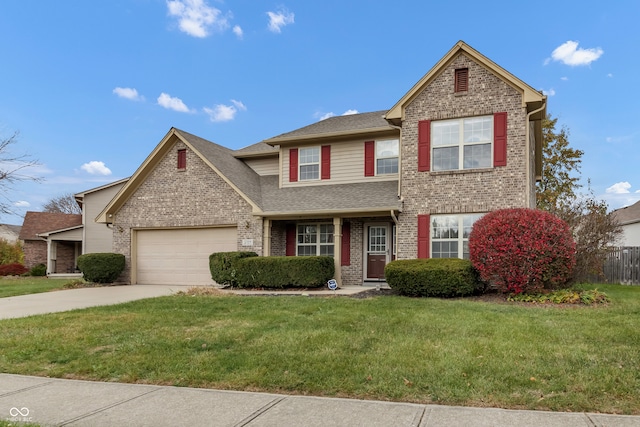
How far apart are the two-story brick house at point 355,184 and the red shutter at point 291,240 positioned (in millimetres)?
37

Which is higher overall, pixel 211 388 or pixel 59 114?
pixel 59 114

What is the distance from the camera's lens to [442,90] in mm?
14484

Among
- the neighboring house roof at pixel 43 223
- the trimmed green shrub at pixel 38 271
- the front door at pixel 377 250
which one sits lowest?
the trimmed green shrub at pixel 38 271

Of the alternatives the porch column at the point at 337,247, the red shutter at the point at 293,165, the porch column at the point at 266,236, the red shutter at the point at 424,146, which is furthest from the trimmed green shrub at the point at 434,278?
the red shutter at the point at 293,165

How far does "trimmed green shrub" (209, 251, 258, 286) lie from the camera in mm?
15203

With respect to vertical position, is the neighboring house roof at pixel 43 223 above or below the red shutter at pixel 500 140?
below

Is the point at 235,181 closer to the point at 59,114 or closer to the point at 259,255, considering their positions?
the point at 259,255

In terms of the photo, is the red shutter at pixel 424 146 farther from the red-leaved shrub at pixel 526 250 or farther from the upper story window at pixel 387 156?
the red-leaved shrub at pixel 526 250

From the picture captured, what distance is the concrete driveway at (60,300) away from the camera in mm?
10703

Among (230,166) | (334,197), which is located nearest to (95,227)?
(230,166)

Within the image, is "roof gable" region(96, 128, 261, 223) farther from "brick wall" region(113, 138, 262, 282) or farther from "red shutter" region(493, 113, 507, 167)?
"red shutter" region(493, 113, 507, 167)

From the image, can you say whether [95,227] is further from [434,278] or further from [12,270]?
[434,278]

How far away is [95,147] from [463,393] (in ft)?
71.8

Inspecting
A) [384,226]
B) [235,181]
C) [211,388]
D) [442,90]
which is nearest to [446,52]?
[442,90]
